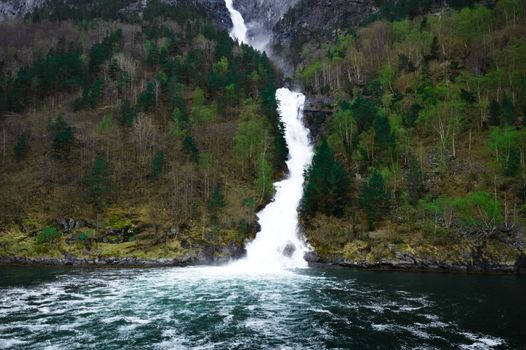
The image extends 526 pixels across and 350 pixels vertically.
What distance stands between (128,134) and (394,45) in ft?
214

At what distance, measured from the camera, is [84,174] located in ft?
197

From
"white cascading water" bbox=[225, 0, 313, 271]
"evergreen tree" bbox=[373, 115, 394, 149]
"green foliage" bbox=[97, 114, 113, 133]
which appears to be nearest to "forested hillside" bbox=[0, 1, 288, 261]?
"green foliage" bbox=[97, 114, 113, 133]

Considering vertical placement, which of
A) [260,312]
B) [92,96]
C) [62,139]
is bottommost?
[260,312]

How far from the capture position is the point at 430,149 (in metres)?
60.7

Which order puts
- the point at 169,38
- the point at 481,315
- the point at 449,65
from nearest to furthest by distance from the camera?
the point at 481,315
the point at 449,65
the point at 169,38

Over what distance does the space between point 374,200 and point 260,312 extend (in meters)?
30.7

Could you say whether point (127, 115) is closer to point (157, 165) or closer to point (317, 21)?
point (157, 165)

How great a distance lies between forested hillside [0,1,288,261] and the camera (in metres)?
51.6

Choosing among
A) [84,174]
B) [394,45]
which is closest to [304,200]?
[84,174]

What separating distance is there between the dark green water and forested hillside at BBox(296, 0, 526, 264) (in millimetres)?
9991

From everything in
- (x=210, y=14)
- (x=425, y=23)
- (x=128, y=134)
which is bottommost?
(x=128, y=134)

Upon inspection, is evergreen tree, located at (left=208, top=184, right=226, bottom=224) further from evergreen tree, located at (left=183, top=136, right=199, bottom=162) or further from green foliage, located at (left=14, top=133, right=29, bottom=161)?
green foliage, located at (left=14, top=133, right=29, bottom=161)

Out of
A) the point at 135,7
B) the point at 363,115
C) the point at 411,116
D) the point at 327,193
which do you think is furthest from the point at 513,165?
the point at 135,7

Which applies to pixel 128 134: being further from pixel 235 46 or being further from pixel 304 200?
pixel 235 46
